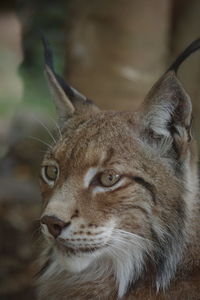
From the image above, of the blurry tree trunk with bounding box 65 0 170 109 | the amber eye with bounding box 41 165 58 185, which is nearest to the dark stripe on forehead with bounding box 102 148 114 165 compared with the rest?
the amber eye with bounding box 41 165 58 185

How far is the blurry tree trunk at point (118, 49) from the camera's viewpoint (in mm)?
8148

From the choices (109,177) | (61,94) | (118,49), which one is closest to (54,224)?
(109,177)

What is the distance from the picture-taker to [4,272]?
8.09 m

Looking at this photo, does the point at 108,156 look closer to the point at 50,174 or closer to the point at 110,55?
the point at 50,174

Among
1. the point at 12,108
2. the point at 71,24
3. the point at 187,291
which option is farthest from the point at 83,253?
the point at 12,108

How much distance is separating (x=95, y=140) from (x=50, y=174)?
1.31ft

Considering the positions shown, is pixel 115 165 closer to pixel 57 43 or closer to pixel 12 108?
pixel 57 43

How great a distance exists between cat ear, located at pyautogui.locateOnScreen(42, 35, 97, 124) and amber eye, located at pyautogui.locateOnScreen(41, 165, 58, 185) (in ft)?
1.73

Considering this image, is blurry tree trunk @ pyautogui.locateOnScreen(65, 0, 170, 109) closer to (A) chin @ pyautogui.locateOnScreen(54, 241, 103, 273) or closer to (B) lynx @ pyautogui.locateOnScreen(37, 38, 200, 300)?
(B) lynx @ pyautogui.locateOnScreen(37, 38, 200, 300)

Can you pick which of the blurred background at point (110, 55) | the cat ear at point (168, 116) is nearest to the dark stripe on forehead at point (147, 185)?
the cat ear at point (168, 116)

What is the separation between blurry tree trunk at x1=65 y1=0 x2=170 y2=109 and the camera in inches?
321

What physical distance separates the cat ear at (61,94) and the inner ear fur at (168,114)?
2.26ft

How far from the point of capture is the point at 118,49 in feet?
Answer: 27.1

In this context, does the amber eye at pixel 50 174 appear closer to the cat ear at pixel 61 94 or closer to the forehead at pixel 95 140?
the forehead at pixel 95 140
